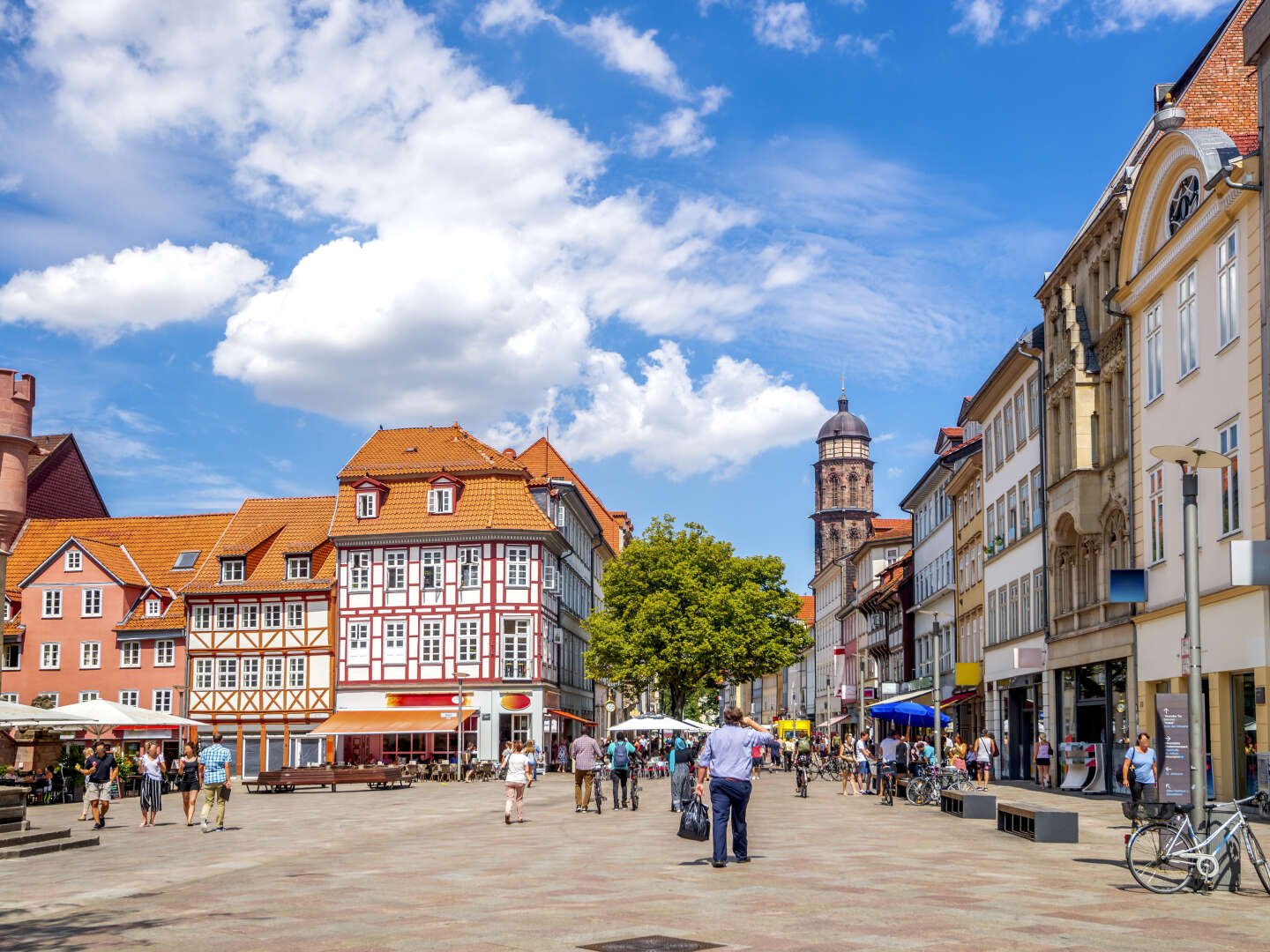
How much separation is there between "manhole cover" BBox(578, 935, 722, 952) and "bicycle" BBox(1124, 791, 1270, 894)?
5895mm

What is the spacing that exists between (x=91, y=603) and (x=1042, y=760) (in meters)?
47.0

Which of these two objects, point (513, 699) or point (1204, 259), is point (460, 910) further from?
point (513, 699)

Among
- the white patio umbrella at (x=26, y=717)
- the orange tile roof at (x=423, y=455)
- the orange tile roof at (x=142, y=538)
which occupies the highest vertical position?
the orange tile roof at (x=423, y=455)

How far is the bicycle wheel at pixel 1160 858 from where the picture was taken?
14305 millimetres

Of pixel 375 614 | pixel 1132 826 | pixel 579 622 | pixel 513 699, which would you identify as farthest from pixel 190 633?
pixel 1132 826

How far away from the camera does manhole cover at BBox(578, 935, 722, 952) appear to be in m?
10.3

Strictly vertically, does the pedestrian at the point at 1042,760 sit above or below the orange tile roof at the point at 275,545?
below

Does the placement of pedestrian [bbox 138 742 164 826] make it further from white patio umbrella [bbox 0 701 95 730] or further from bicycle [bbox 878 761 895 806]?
bicycle [bbox 878 761 895 806]

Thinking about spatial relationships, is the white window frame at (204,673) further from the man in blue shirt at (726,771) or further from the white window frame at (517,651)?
the man in blue shirt at (726,771)

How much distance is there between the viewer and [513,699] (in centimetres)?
6700

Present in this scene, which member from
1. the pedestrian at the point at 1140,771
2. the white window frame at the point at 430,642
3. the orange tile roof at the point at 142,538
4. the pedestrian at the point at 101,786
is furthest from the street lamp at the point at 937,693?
the orange tile roof at the point at 142,538

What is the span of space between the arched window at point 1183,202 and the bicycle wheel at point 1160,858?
64.6ft

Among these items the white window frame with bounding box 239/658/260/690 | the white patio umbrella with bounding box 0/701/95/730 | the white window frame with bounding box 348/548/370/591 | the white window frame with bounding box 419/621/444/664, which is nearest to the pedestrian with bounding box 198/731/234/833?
the white patio umbrella with bounding box 0/701/95/730

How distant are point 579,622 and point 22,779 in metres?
45.9
